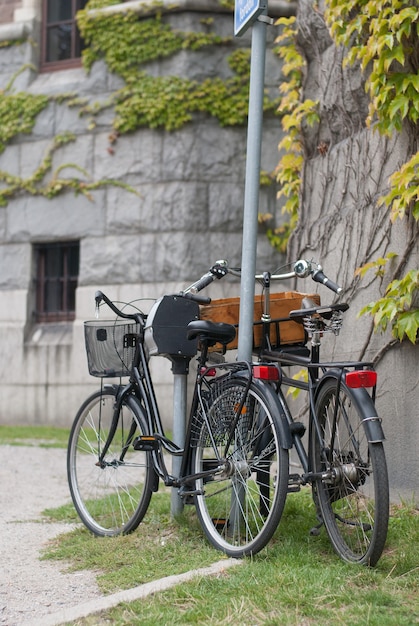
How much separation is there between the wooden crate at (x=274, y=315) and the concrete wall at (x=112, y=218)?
5851 millimetres

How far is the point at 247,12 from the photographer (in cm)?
466

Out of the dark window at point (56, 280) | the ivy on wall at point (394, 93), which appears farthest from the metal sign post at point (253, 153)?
the dark window at point (56, 280)

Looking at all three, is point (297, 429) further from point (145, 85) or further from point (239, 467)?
point (145, 85)

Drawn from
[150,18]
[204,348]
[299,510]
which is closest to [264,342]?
[204,348]

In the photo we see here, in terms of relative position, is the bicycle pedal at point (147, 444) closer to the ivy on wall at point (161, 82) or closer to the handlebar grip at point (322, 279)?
the handlebar grip at point (322, 279)

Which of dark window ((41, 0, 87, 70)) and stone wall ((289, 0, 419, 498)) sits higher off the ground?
dark window ((41, 0, 87, 70))

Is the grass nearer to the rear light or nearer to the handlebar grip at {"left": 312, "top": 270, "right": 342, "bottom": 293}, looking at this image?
the rear light

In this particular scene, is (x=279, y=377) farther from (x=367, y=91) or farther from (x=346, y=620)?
(x=367, y=91)

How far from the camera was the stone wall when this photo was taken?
5191 millimetres

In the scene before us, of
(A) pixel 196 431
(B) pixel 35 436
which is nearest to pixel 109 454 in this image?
(A) pixel 196 431

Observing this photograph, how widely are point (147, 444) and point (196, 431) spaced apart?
35 centimetres

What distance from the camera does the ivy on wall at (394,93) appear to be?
16.5 ft

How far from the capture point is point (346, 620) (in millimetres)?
3098

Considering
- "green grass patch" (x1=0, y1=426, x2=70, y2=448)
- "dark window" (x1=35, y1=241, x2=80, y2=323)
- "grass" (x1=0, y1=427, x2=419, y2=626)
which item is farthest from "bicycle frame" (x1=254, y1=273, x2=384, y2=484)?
"dark window" (x1=35, y1=241, x2=80, y2=323)
